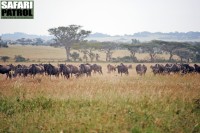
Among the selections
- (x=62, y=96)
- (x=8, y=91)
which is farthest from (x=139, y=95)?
(x=8, y=91)

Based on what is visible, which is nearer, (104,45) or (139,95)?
(139,95)

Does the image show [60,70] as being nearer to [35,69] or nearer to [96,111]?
[35,69]

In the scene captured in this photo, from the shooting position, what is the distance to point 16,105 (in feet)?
37.5

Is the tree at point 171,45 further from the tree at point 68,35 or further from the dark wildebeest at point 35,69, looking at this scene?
the dark wildebeest at point 35,69

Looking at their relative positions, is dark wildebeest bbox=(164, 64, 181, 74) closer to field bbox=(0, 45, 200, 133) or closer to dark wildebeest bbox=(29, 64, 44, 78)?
dark wildebeest bbox=(29, 64, 44, 78)

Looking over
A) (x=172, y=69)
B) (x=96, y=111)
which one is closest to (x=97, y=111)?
(x=96, y=111)

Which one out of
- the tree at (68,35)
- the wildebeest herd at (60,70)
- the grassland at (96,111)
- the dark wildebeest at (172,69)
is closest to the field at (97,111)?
the grassland at (96,111)

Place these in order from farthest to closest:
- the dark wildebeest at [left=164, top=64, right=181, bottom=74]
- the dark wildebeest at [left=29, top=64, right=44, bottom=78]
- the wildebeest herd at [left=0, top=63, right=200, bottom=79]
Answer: the dark wildebeest at [left=164, top=64, right=181, bottom=74] < the dark wildebeest at [left=29, top=64, right=44, bottom=78] < the wildebeest herd at [left=0, top=63, right=200, bottom=79]

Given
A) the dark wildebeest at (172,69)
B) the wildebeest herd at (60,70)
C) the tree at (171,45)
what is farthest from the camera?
the tree at (171,45)

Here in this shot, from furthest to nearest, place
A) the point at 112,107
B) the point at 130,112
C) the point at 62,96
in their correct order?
1. the point at 62,96
2. the point at 112,107
3. the point at 130,112

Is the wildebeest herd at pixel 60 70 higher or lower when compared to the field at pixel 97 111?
lower

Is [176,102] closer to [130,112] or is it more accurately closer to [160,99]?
[160,99]

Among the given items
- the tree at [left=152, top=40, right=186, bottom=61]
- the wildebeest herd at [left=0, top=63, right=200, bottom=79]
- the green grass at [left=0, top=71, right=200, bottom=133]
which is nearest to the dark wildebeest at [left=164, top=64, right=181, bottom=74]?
the wildebeest herd at [left=0, top=63, right=200, bottom=79]

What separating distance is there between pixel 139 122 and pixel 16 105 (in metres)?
5.12
